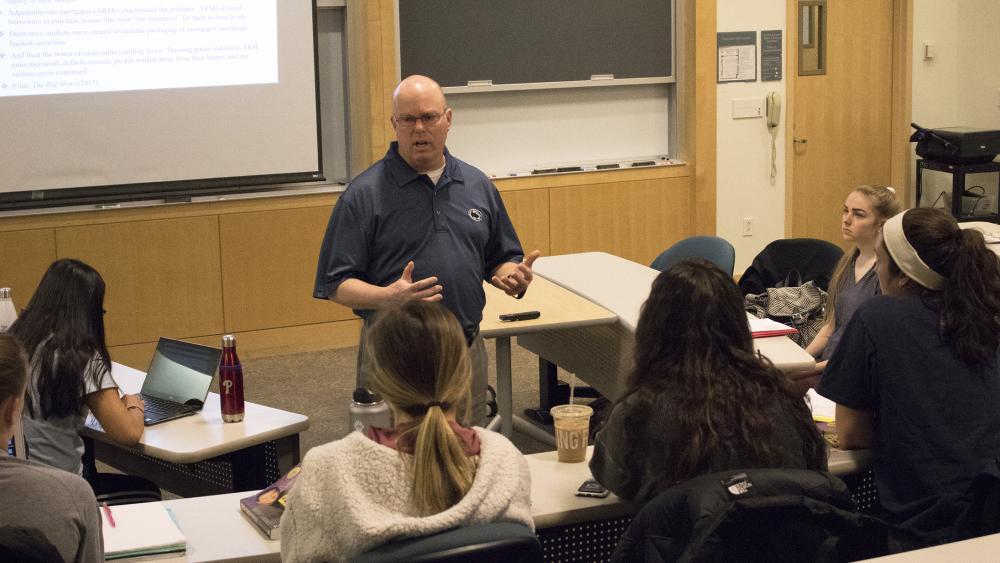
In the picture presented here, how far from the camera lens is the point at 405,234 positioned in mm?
3367

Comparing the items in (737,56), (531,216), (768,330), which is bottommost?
(768,330)

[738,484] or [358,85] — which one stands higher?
[358,85]

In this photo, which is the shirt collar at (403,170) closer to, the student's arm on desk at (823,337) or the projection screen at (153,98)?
the student's arm on desk at (823,337)

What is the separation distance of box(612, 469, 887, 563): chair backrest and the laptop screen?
1.65m

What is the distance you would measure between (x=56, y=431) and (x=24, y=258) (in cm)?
303

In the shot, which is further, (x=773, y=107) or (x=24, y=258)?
(x=773, y=107)

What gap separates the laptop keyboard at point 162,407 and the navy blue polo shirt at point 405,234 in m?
0.53

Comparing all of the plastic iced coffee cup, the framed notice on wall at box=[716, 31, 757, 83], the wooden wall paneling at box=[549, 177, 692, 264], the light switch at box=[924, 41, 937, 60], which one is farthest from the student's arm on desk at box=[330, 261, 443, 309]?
the light switch at box=[924, 41, 937, 60]

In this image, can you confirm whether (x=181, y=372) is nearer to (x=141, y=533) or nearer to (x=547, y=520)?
(x=141, y=533)

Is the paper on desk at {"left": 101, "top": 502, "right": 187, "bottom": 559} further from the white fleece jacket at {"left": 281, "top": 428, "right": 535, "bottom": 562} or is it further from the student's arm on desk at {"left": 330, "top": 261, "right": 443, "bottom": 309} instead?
the student's arm on desk at {"left": 330, "top": 261, "right": 443, "bottom": 309}

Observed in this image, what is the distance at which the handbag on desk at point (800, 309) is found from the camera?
4469mm

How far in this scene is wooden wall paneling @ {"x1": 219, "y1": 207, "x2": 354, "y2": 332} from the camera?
619 centimetres

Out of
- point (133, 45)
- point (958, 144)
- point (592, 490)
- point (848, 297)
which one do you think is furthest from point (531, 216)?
point (592, 490)

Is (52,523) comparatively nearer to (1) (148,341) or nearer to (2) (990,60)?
(1) (148,341)
